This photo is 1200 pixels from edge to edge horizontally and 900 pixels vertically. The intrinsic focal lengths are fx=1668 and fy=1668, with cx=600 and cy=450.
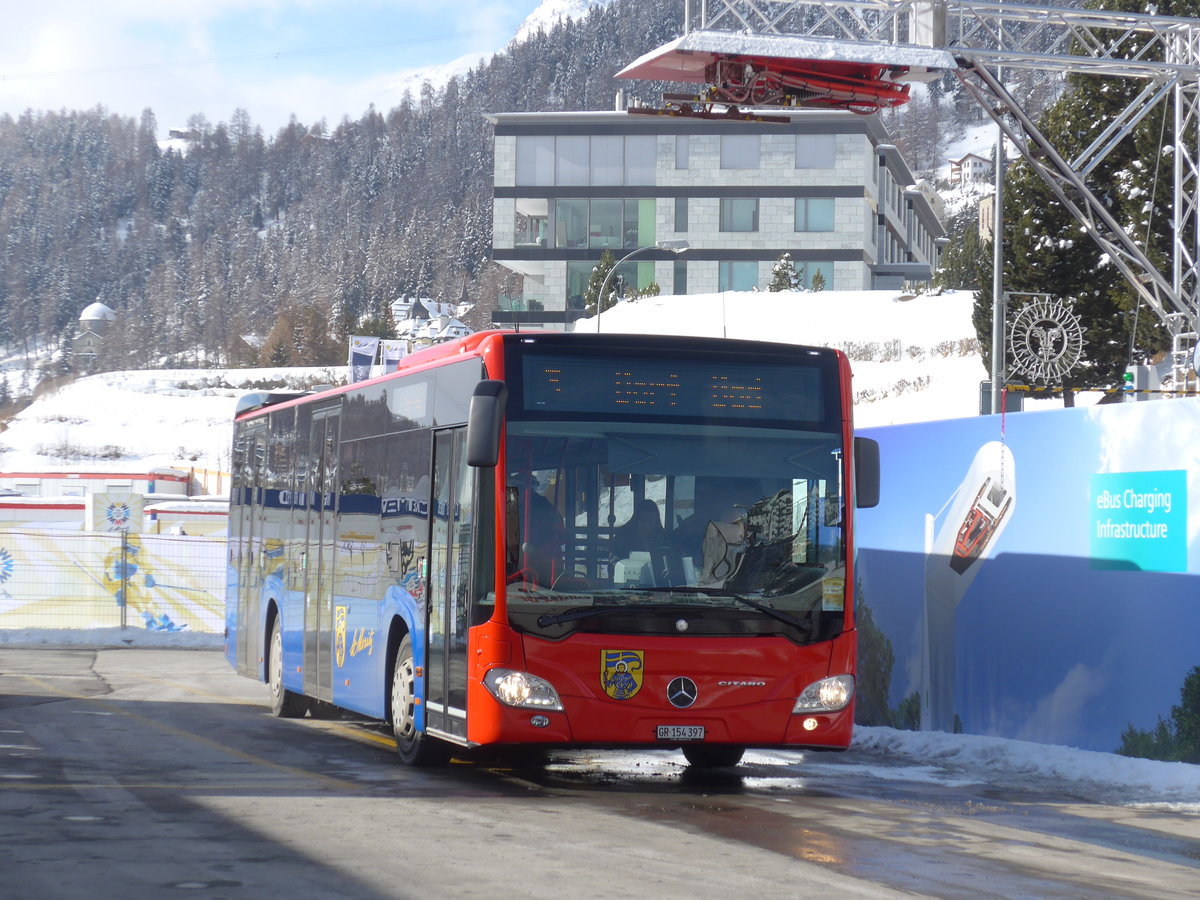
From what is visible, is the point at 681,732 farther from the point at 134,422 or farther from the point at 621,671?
the point at 134,422

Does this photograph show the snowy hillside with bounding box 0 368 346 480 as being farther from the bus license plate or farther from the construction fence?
the bus license plate

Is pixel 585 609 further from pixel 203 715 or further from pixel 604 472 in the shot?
pixel 203 715

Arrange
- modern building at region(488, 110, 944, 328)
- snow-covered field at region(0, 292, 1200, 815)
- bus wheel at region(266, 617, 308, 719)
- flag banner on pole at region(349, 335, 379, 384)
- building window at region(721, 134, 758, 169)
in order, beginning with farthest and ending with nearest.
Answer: modern building at region(488, 110, 944, 328)
building window at region(721, 134, 758, 169)
flag banner on pole at region(349, 335, 379, 384)
bus wheel at region(266, 617, 308, 719)
snow-covered field at region(0, 292, 1200, 815)

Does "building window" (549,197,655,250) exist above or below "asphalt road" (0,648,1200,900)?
above

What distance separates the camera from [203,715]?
1588 centimetres

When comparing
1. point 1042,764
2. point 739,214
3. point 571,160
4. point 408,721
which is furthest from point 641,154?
point 408,721

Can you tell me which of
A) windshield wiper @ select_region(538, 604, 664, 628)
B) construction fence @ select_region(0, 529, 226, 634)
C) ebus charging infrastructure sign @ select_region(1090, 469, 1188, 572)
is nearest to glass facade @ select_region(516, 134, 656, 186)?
construction fence @ select_region(0, 529, 226, 634)

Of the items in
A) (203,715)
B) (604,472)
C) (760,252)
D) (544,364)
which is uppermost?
(760,252)

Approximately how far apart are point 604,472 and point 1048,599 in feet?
14.6

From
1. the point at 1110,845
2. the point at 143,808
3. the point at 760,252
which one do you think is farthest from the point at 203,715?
the point at 760,252

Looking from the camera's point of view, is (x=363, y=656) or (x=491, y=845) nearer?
(x=491, y=845)

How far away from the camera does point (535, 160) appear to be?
8988 cm

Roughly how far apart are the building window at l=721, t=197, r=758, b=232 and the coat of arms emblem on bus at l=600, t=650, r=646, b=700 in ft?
263

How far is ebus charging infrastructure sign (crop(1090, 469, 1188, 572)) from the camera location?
11.5 meters
